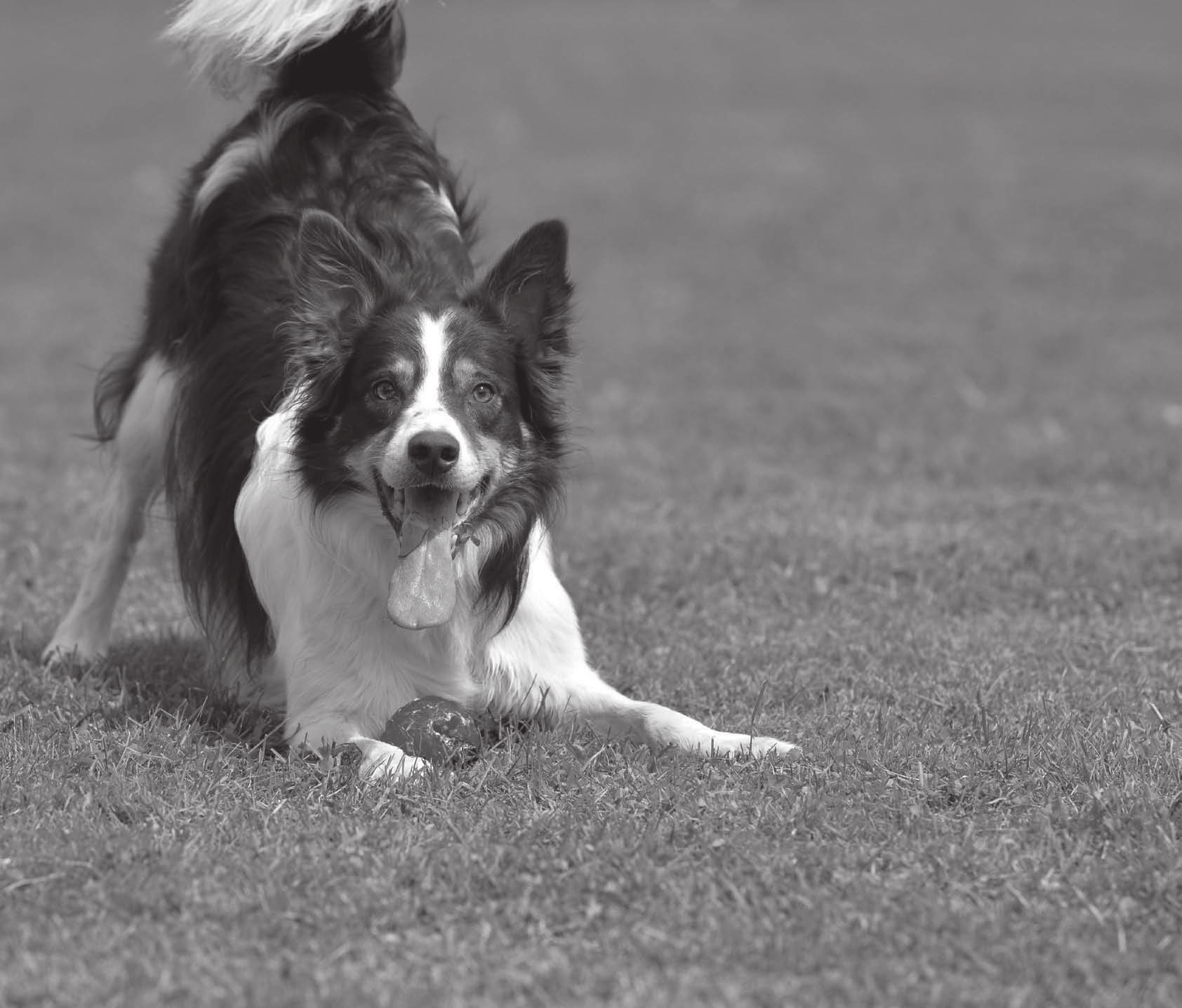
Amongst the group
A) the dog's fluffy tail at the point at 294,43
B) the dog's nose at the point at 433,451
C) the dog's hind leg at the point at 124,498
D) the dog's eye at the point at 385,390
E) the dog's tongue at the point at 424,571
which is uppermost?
the dog's fluffy tail at the point at 294,43

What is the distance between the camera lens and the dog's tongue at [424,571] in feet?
16.6

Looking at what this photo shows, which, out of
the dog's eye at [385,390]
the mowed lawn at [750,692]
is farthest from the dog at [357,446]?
the mowed lawn at [750,692]

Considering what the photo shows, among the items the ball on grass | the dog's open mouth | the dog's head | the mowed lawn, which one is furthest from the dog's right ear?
the ball on grass

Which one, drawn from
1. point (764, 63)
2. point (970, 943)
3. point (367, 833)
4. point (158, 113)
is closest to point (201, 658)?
point (367, 833)

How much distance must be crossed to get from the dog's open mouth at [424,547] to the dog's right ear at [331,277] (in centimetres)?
56

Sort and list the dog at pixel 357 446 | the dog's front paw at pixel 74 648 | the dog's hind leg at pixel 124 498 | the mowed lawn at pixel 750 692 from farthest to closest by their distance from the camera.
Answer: the dog's hind leg at pixel 124 498
the dog's front paw at pixel 74 648
the dog at pixel 357 446
the mowed lawn at pixel 750 692

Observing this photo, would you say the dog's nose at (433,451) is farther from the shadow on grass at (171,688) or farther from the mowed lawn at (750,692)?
the shadow on grass at (171,688)

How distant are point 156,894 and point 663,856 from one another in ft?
4.09

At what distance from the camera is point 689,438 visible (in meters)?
10.8

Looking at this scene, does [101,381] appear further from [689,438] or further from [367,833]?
[689,438]

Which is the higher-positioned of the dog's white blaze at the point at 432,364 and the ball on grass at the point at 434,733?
the dog's white blaze at the point at 432,364

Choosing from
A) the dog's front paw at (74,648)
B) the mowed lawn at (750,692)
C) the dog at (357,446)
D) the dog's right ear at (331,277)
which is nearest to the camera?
the mowed lawn at (750,692)

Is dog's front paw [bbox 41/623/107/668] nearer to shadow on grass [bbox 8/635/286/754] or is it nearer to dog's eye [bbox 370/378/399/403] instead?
shadow on grass [bbox 8/635/286/754]

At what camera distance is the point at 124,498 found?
6.70m
